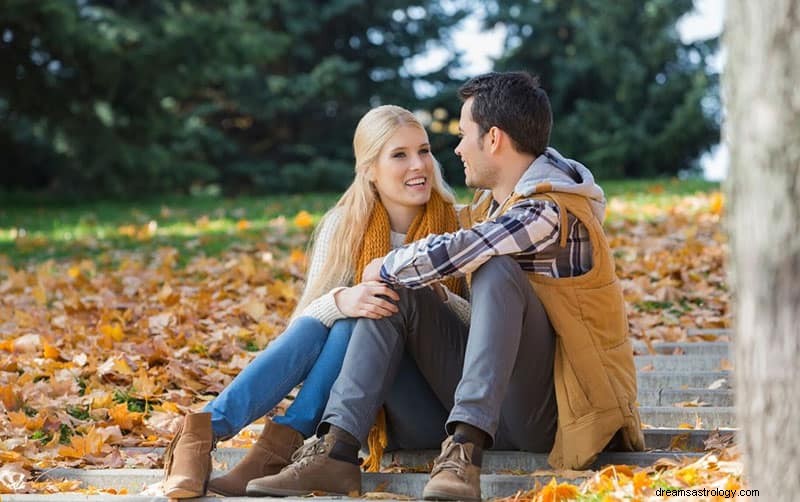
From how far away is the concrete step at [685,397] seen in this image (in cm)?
430

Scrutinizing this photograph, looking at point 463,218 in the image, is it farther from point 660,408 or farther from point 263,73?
point 263,73

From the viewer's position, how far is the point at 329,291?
3924 mm

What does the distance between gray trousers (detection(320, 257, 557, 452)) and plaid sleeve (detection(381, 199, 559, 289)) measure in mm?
47

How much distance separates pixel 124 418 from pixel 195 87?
10.8 meters

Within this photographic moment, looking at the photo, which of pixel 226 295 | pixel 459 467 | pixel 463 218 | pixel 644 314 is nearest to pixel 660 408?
pixel 463 218

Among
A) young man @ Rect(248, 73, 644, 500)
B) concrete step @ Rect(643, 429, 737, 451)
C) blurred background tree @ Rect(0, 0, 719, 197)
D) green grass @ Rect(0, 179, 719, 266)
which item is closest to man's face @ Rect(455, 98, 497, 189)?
young man @ Rect(248, 73, 644, 500)

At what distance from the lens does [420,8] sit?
19.9m

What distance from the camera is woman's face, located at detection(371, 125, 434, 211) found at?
406 centimetres

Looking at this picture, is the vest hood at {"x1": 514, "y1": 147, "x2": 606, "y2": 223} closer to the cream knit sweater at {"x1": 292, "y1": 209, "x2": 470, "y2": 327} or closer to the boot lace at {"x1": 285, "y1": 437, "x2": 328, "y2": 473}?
the cream knit sweater at {"x1": 292, "y1": 209, "x2": 470, "y2": 327}

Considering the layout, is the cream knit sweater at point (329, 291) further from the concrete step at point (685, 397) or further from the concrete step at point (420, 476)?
the concrete step at point (685, 397)

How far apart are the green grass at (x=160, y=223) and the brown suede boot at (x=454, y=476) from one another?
5.15 meters

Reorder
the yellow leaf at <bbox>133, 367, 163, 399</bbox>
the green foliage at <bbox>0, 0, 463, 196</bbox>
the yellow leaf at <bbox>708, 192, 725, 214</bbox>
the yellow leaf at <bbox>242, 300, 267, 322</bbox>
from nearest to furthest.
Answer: the yellow leaf at <bbox>133, 367, 163, 399</bbox>, the yellow leaf at <bbox>242, 300, 267, 322</bbox>, the yellow leaf at <bbox>708, 192, 725, 214</bbox>, the green foliage at <bbox>0, 0, 463, 196</bbox>

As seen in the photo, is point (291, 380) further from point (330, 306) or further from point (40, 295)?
point (40, 295)

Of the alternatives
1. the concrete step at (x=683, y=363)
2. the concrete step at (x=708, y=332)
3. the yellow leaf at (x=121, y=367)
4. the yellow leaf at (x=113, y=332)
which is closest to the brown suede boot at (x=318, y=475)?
the yellow leaf at (x=121, y=367)
